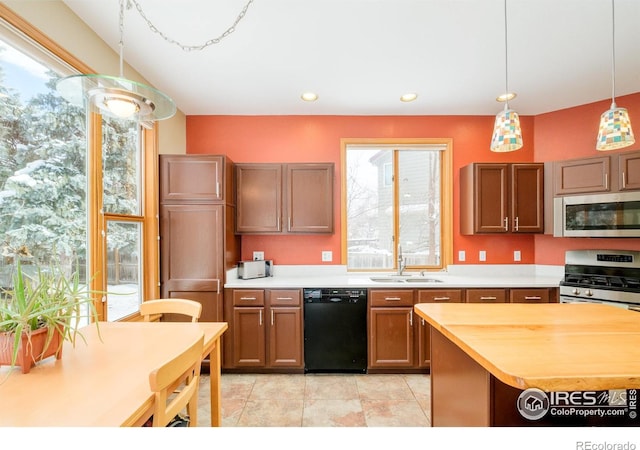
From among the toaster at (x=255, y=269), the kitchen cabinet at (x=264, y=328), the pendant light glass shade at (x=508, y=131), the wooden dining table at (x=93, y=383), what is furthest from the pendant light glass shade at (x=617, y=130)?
the toaster at (x=255, y=269)

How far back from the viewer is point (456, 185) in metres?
3.40

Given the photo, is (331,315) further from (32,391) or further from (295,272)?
(32,391)

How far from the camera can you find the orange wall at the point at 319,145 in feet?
11.1

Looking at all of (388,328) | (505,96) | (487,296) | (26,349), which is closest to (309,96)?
(505,96)

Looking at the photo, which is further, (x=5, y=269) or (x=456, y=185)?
(x=456, y=185)

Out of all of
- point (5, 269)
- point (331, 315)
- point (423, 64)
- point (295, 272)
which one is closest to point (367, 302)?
point (331, 315)

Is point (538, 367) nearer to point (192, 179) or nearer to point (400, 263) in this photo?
point (400, 263)

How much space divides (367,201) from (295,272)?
1199 mm

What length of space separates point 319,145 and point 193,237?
172 centimetres

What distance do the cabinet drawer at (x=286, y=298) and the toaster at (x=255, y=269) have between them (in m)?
0.43

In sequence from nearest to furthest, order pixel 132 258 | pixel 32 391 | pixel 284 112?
pixel 32 391, pixel 132 258, pixel 284 112

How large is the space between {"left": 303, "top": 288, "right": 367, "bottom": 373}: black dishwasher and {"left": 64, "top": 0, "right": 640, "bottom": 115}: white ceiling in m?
2.08

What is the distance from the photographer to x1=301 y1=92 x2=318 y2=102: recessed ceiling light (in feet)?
9.50

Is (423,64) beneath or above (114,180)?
above
